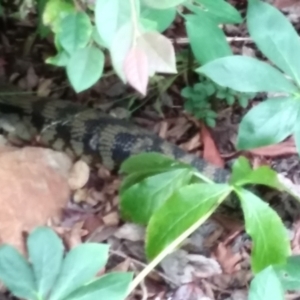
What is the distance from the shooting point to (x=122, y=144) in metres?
2.28

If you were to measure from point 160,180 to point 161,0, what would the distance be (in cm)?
78

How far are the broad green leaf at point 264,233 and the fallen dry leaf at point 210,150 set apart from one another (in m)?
0.85

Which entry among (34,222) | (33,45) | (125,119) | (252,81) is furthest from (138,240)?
(33,45)

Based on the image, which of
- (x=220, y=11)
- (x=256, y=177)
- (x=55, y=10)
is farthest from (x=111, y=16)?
(x=256, y=177)

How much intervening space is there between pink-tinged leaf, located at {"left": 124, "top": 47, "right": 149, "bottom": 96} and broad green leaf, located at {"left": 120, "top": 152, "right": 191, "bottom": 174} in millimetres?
820

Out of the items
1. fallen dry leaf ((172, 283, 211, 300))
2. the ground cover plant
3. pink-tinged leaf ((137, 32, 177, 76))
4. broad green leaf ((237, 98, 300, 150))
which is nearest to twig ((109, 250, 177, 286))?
fallen dry leaf ((172, 283, 211, 300))

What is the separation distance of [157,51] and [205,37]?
594 millimetres

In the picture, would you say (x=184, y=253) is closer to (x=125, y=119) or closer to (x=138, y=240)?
(x=138, y=240)

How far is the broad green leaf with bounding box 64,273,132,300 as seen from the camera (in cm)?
103

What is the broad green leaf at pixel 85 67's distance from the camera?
3.24ft

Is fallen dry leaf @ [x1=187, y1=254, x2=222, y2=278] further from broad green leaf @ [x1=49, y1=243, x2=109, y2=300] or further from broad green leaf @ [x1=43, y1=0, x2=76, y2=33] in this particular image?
broad green leaf @ [x1=43, y1=0, x2=76, y2=33]

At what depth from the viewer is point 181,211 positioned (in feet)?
4.66

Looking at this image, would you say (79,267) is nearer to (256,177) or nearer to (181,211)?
(181,211)

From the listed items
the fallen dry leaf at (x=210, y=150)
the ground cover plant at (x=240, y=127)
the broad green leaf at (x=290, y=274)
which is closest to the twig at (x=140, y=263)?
the ground cover plant at (x=240, y=127)
